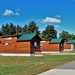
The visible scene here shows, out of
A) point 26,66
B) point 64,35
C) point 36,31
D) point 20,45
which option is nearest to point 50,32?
point 36,31

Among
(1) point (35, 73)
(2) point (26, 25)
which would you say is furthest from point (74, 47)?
(1) point (35, 73)

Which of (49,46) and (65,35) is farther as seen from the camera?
(65,35)

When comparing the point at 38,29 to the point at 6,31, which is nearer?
the point at 38,29

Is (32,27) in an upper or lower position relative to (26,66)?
upper

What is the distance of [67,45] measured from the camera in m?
81.4

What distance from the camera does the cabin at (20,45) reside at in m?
41.3

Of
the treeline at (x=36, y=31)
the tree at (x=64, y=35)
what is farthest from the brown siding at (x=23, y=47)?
the tree at (x=64, y=35)

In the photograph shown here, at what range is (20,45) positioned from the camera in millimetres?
41938

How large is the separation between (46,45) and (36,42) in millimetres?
17834

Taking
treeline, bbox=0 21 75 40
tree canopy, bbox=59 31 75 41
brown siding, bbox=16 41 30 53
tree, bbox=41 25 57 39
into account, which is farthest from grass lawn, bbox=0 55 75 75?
tree canopy, bbox=59 31 75 41

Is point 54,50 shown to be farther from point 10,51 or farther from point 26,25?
point 26,25

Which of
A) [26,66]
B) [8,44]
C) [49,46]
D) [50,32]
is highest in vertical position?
[50,32]

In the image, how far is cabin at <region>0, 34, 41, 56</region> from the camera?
41312 millimetres

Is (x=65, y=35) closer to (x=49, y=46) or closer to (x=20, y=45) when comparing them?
(x=49, y=46)
